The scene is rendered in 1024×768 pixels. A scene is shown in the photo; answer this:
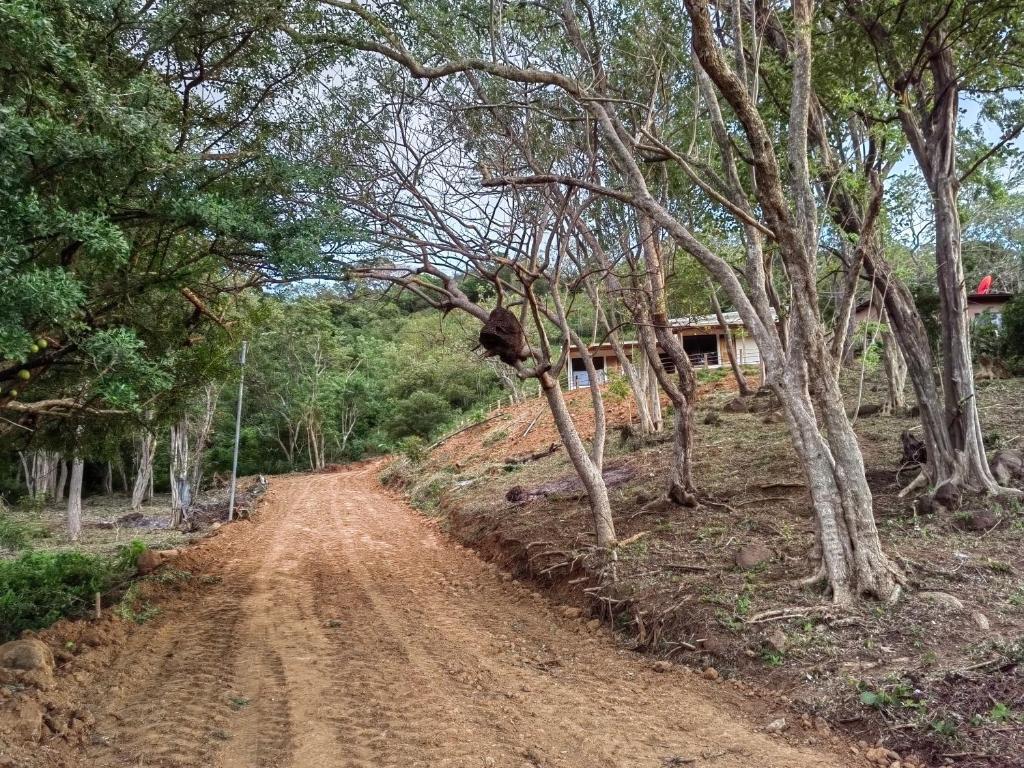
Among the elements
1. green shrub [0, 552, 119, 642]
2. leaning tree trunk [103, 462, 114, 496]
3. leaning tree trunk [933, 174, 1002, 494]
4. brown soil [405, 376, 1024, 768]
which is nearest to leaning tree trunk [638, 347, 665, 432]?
brown soil [405, 376, 1024, 768]

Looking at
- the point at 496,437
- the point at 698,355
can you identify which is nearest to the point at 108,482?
the point at 496,437

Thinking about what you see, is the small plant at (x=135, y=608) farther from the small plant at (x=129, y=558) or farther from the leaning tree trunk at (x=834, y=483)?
the leaning tree trunk at (x=834, y=483)

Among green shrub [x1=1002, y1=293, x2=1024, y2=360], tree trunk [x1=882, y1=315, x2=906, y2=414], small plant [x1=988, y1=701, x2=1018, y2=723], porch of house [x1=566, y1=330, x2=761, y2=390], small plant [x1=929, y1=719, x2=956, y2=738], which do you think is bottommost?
small plant [x1=929, y1=719, x2=956, y2=738]

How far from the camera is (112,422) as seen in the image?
30.3 feet

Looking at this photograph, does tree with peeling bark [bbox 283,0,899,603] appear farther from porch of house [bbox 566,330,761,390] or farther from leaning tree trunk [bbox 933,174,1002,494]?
porch of house [bbox 566,330,761,390]

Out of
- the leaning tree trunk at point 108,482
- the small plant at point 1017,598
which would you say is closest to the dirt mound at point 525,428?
the small plant at point 1017,598

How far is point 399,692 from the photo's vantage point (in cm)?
534

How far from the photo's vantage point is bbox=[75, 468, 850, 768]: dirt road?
14.0 ft

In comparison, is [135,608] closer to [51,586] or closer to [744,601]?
[51,586]

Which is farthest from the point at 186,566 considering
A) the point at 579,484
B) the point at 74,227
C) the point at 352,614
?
the point at 74,227

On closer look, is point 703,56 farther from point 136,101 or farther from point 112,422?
point 112,422

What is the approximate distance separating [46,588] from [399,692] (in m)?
7.34

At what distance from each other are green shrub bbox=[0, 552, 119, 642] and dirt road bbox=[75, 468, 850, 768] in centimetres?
157

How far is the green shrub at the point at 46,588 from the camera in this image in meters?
8.45
